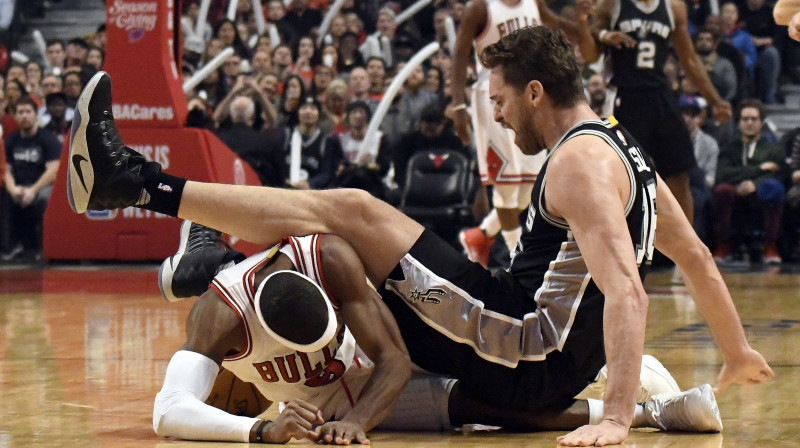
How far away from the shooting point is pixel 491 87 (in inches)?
148

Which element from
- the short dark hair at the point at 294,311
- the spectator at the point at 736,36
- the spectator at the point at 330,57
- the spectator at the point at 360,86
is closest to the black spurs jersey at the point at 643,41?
the spectator at the point at 360,86

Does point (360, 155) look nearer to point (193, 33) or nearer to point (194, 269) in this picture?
point (193, 33)

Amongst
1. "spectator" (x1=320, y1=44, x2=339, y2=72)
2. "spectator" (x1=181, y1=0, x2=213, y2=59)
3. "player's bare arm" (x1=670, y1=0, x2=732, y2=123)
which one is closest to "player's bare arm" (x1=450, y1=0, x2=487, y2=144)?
"player's bare arm" (x1=670, y1=0, x2=732, y2=123)

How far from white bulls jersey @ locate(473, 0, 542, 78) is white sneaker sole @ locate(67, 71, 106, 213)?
4079mm

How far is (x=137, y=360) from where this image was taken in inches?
209

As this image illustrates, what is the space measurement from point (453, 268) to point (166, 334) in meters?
2.64

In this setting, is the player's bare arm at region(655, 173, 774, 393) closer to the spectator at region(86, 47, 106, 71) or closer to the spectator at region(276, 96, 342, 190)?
the spectator at region(276, 96, 342, 190)

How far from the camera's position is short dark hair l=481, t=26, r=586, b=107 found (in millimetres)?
3652

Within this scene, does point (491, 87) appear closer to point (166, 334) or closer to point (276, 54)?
point (166, 334)

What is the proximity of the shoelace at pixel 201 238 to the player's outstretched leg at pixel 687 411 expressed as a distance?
1530mm

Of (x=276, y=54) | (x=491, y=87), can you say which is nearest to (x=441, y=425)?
(x=491, y=87)

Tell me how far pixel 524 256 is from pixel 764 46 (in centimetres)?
1025

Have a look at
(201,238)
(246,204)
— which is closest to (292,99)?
(201,238)

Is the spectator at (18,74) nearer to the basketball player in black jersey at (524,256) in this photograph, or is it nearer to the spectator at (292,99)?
the spectator at (292,99)
